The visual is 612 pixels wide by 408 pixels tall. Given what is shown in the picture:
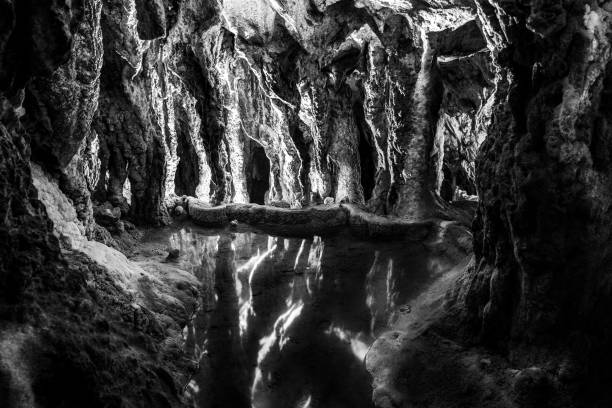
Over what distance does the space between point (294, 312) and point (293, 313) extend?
0.11 feet

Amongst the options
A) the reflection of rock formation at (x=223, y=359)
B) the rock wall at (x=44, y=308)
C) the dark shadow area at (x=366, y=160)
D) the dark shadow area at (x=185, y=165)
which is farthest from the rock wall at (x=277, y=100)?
the rock wall at (x=44, y=308)

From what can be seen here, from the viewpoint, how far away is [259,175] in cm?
2658

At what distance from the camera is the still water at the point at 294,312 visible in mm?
5277

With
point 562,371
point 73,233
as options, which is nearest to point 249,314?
point 73,233

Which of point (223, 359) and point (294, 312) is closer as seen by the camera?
point (223, 359)

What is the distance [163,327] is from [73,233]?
1809mm

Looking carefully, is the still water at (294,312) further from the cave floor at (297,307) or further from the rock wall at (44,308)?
A: the rock wall at (44,308)

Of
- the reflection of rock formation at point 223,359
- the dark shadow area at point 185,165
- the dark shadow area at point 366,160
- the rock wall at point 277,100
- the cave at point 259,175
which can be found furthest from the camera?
the cave at point 259,175

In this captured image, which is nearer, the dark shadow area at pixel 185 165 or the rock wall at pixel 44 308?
the rock wall at pixel 44 308

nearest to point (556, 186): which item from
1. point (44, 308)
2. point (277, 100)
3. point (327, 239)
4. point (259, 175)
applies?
point (44, 308)

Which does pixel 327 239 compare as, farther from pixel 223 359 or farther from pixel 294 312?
pixel 223 359

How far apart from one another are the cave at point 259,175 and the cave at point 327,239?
11721mm

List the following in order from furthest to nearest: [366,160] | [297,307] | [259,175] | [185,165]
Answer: [259,175]
[185,165]
[366,160]
[297,307]

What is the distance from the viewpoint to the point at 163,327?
6.17 meters
